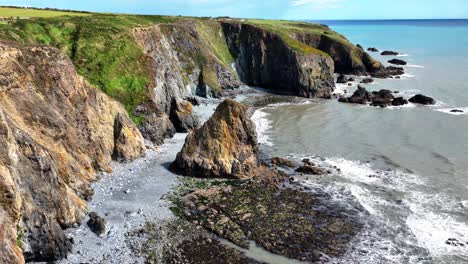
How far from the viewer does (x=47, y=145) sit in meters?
31.7

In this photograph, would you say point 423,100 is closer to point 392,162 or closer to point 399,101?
point 399,101

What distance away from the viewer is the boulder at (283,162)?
141 ft

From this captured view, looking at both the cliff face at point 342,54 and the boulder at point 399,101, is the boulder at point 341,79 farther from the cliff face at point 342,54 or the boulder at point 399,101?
the boulder at point 399,101

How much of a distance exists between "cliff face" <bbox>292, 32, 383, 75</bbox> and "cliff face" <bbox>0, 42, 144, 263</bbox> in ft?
236

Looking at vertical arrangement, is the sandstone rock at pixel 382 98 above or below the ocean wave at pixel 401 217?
above

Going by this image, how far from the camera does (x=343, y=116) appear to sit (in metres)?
65.2

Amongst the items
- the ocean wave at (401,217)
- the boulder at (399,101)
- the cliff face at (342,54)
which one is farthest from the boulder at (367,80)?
the ocean wave at (401,217)

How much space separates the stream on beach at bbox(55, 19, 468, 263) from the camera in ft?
Result: 91.7

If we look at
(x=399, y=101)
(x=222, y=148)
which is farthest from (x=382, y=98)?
(x=222, y=148)

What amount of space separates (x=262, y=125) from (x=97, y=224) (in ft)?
114

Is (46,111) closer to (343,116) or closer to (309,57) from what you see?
(343,116)

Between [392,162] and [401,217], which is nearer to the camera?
[401,217]

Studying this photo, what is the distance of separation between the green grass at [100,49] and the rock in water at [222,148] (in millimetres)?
10544

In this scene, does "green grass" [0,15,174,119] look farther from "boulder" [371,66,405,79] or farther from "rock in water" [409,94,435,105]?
"boulder" [371,66,405,79]
